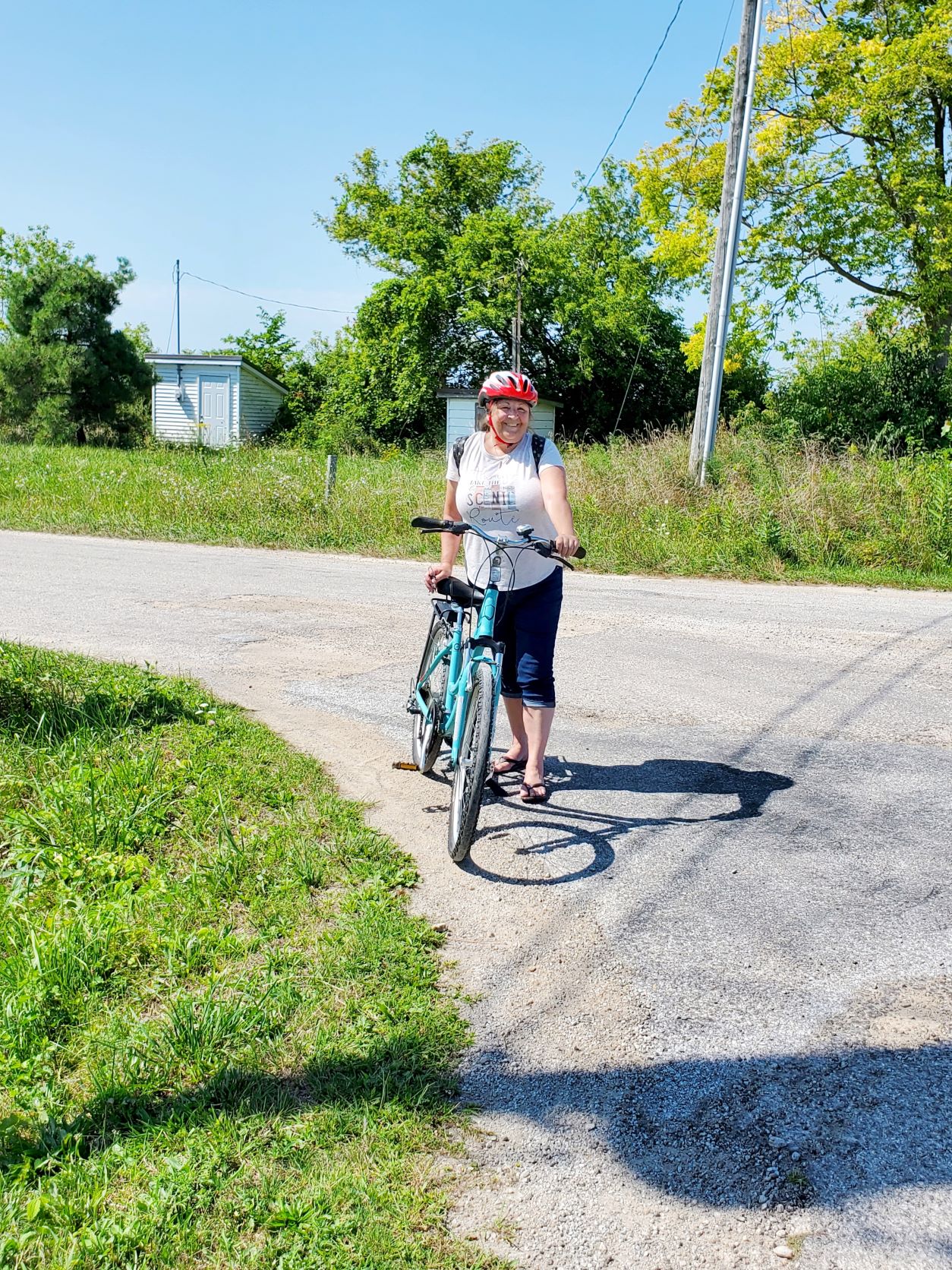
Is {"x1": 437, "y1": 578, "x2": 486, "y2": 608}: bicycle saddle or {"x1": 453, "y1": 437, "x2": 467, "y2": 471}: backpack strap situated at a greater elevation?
{"x1": 453, "y1": 437, "x2": 467, "y2": 471}: backpack strap

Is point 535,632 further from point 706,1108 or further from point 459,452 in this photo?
point 706,1108

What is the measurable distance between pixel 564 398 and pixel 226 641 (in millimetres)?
35056

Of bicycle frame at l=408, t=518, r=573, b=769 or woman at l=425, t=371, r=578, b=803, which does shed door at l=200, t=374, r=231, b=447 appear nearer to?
woman at l=425, t=371, r=578, b=803

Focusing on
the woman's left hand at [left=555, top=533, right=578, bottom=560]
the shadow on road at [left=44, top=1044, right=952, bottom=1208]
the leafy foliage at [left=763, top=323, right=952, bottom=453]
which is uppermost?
the leafy foliage at [left=763, top=323, right=952, bottom=453]

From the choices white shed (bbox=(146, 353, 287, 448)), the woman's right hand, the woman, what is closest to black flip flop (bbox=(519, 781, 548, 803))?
the woman

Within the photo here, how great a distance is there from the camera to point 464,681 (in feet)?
14.8

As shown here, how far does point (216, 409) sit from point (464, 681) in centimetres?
4361

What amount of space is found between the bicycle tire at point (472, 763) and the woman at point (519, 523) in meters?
0.43

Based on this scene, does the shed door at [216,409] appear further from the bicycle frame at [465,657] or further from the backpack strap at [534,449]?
the bicycle frame at [465,657]

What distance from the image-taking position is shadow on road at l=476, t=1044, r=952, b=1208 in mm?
2484

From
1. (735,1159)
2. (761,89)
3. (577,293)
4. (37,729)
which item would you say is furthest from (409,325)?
(735,1159)

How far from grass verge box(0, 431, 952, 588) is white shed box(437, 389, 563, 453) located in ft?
63.8

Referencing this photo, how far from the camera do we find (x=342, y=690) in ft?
23.1

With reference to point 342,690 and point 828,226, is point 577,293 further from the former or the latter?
point 342,690
